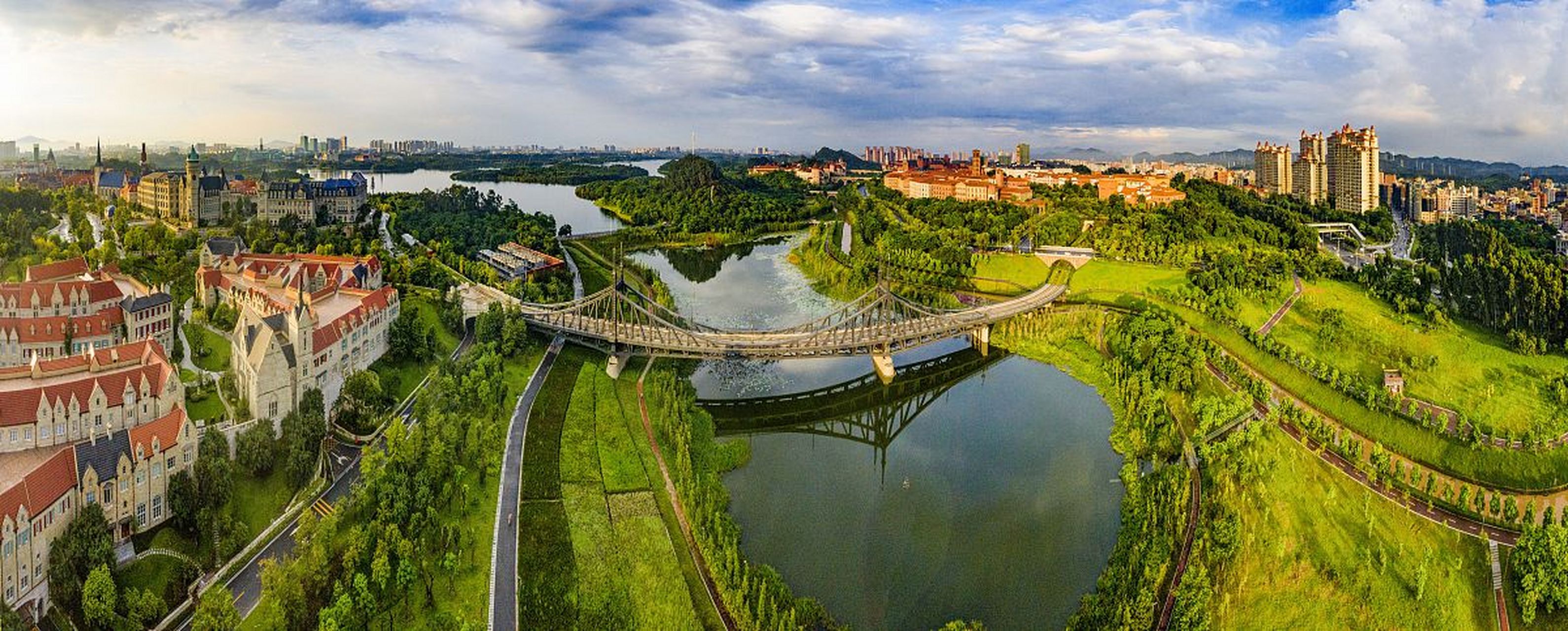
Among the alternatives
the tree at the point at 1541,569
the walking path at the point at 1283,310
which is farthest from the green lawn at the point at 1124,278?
the tree at the point at 1541,569

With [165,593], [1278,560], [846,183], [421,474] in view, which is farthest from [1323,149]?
[165,593]

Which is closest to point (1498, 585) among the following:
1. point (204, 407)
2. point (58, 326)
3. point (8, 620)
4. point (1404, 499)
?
point (1404, 499)

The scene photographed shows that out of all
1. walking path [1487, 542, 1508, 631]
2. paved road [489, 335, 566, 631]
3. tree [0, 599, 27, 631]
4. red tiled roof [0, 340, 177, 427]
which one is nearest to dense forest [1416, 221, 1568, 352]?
walking path [1487, 542, 1508, 631]

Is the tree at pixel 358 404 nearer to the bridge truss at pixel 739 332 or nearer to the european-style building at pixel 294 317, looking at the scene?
the european-style building at pixel 294 317

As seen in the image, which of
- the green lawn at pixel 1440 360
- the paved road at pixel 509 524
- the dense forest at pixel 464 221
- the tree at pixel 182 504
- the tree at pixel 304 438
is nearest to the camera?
the paved road at pixel 509 524

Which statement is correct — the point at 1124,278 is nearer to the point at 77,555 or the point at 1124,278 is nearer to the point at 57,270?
the point at 77,555

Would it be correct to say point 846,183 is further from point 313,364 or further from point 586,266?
point 313,364
